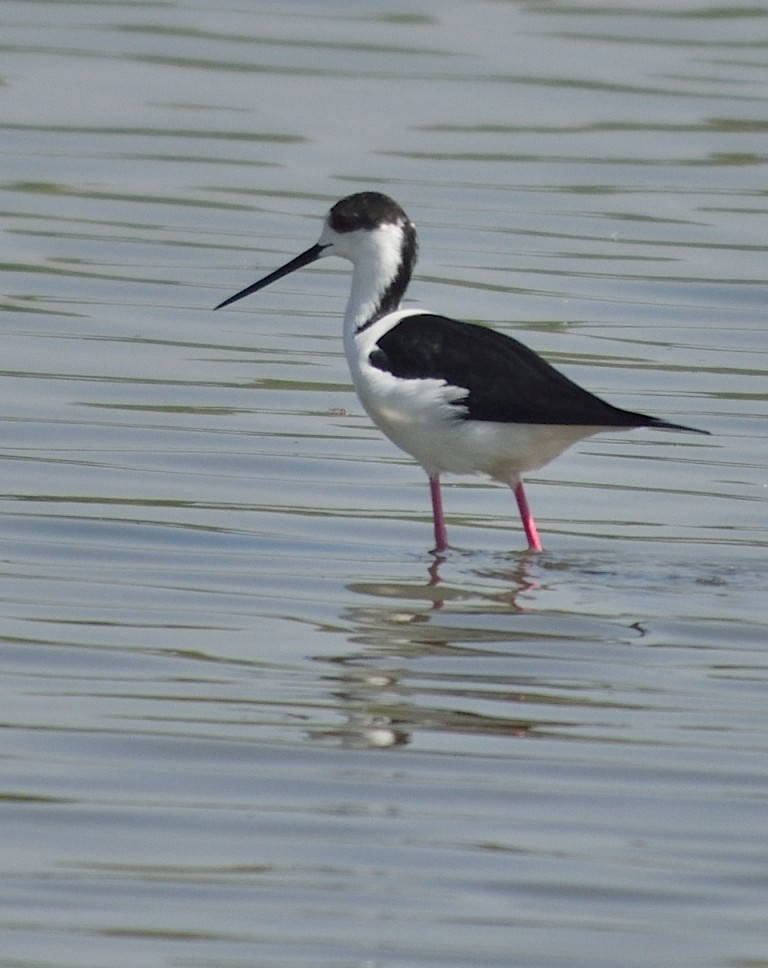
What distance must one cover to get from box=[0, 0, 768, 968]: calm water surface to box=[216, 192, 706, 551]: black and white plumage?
0.90 ft

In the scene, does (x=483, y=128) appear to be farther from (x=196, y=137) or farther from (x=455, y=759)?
(x=455, y=759)

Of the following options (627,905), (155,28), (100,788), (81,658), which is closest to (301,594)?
(81,658)

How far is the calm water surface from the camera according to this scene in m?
4.19

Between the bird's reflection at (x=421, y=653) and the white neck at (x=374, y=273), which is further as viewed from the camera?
the white neck at (x=374, y=273)

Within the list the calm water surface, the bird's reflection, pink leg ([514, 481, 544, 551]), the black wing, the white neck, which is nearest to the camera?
the calm water surface

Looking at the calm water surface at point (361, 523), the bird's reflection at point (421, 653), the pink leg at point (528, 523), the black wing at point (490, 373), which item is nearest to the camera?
the calm water surface at point (361, 523)

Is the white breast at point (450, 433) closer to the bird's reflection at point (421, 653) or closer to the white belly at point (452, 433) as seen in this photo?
the white belly at point (452, 433)

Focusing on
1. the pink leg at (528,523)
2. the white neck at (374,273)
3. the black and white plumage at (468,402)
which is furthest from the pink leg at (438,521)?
the white neck at (374,273)

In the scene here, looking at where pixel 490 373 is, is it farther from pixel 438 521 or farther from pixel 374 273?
pixel 374 273

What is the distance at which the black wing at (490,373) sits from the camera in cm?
675

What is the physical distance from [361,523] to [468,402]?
581mm

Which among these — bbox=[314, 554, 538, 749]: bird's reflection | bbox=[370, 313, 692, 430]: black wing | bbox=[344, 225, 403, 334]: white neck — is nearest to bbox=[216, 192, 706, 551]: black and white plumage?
bbox=[370, 313, 692, 430]: black wing

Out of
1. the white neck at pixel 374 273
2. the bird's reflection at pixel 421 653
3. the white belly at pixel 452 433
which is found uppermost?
the white neck at pixel 374 273

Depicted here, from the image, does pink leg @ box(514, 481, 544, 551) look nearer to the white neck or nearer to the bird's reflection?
the bird's reflection
